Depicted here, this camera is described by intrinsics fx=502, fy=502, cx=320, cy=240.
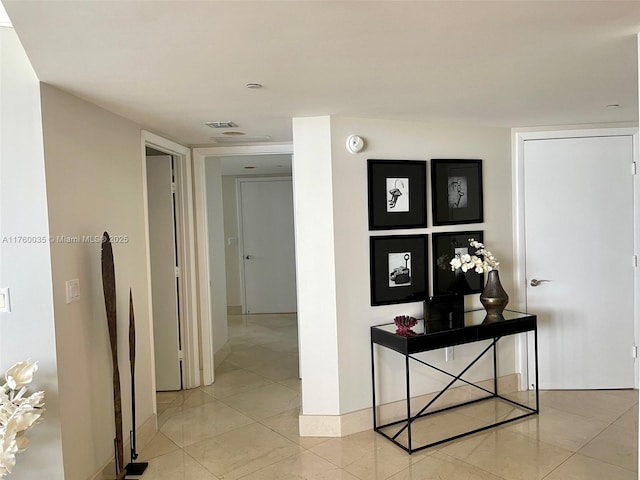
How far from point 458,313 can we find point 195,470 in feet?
6.59

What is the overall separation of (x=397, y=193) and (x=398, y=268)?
0.53 meters

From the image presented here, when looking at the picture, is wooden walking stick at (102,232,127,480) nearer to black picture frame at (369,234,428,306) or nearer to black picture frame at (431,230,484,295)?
black picture frame at (369,234,428,306)

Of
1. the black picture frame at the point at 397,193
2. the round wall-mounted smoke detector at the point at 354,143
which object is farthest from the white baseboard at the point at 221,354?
the round wall-mounted smoke detector at the point at 354,143

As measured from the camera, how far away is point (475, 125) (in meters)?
3.84

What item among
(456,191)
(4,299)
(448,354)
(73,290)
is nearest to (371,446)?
(448,354)

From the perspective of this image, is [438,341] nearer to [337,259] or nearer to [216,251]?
[337,259]

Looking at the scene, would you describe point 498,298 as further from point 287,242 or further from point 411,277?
point 287,242

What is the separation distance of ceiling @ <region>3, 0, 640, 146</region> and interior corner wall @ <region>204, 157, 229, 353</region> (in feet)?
6.00

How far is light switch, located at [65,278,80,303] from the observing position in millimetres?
2519

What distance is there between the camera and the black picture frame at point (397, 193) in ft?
11.4

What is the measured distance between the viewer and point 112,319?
2.75 metres

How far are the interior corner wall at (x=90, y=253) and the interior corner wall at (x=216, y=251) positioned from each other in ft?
5.11

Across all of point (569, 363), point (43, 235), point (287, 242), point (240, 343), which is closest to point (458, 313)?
point (569, 363)

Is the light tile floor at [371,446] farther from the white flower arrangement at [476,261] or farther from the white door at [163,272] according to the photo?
the white flower arrangement at [476,261]
